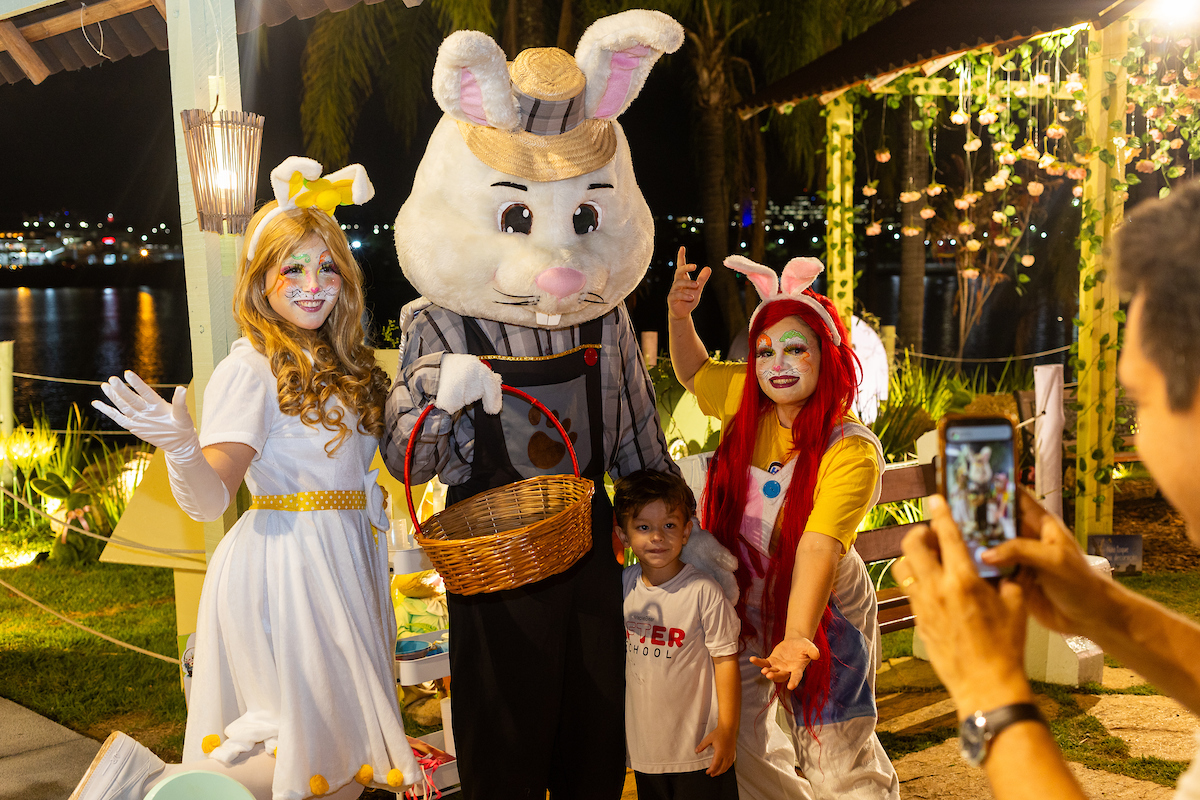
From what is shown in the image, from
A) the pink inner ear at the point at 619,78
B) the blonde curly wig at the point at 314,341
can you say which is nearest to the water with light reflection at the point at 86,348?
the blonde curly wig at the point at 314,341

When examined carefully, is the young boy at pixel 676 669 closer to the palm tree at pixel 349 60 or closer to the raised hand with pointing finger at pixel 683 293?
the raised hand with pointing finger at pixel 683 293

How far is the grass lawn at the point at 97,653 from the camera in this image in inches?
165

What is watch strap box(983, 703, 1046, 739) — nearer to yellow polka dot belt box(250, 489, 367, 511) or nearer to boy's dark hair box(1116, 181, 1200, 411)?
boy's dark hair box(1116, 181, 1200, 411)

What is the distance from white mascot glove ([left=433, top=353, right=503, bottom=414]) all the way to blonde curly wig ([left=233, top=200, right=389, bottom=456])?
0.28m

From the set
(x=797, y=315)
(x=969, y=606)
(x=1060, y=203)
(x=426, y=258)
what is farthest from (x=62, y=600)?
(x=1060, y=203)

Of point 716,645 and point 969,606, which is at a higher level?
point 969,606

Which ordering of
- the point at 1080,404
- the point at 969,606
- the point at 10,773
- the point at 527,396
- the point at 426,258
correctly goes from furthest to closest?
the point at 1080,404
the point at 10,773
the point at 426,258
the point at 527,396
the point at 969,606

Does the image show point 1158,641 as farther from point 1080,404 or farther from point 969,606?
point 1080,404

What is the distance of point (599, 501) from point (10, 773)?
262cm

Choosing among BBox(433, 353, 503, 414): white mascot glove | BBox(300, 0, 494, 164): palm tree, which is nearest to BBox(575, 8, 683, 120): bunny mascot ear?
BBox(433, 353, 503, 414): white mascot glove

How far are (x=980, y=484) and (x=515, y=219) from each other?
1.56 meters

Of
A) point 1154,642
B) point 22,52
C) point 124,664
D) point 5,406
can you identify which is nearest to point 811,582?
point 1154,642

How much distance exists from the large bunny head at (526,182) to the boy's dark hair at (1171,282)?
4.74ft

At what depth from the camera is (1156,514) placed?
21.3 ft
